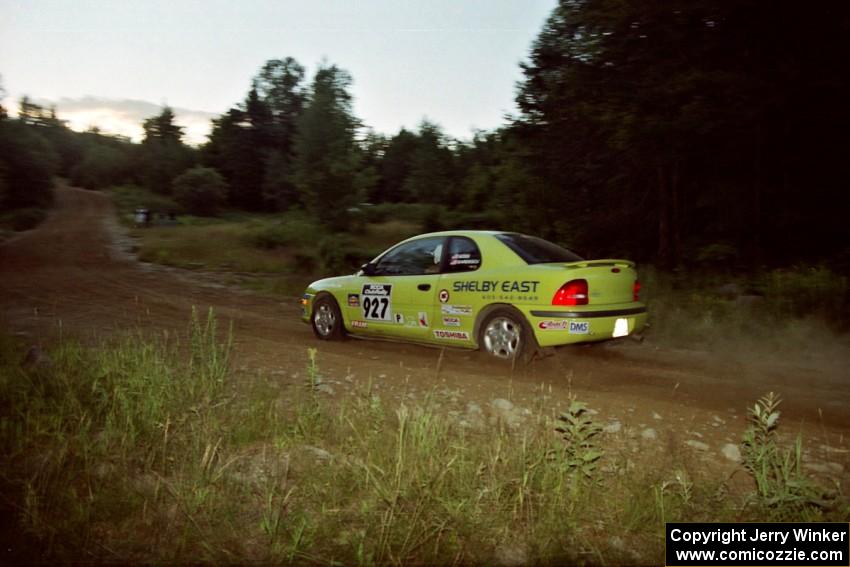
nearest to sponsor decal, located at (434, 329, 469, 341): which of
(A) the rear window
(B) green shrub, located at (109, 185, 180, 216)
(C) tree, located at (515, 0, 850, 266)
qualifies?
(A) the rear window

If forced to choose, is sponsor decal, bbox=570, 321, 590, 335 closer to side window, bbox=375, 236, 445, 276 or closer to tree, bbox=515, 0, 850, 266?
side window, bbox=375, 236, 445, 276

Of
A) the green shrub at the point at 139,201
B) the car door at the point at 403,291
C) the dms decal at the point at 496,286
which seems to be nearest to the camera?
the dms decal at the point at 496,286

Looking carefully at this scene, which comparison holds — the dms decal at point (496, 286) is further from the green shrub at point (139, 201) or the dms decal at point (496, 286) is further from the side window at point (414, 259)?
the green shrub at point (139, 201)

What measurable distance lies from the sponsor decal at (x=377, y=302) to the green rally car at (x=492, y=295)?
0.01 m

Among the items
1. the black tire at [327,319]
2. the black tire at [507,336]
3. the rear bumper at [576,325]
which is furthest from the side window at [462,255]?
the black tire at [327,319]

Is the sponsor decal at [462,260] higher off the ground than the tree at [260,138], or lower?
lower

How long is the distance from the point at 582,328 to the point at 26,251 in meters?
24.1

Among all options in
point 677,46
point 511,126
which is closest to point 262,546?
point 677,46

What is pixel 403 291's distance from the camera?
26.0 feet

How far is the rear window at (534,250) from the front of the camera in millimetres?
7055

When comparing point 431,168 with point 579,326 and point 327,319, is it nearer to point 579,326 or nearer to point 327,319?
point 327,319

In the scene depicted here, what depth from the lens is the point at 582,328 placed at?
6520 millimetres

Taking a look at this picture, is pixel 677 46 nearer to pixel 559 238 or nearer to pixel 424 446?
pixel 559 238

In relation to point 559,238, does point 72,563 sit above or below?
below
